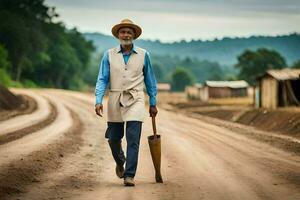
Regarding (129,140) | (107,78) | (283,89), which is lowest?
(129,140)

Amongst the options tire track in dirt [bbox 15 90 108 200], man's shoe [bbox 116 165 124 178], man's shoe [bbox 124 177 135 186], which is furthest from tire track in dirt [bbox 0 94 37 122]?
man's shoe [bbox 124 177 135 186]

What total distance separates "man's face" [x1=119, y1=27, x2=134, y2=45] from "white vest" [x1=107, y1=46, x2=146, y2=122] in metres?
0.15

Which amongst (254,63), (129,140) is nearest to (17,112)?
(129,140)

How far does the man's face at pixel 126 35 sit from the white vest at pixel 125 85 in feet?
0.51

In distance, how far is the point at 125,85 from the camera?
31.0 ft

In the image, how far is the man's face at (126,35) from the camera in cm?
934

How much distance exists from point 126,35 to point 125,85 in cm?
68

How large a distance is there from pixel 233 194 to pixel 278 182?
149 cm

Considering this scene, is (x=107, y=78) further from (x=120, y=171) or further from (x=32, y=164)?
(x=32, y=164)

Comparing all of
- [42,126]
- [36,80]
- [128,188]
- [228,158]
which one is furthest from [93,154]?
[36,80]

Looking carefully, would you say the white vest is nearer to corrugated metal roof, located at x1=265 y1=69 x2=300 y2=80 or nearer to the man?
the man

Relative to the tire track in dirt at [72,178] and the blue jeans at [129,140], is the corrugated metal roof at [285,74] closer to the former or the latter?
the tire track in dirt at [72,178]

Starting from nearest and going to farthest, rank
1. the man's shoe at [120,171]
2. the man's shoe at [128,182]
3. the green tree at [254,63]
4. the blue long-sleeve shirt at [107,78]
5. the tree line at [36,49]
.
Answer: the man's shoe at [128,182]
the blue long-sleeve shirt at [107,78]
the man's shoe at [120,171]
the tree line at [36,49]
the green tree at [254,63]

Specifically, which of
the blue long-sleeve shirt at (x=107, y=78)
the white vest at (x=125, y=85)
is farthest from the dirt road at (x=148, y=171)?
the blue long-sleeve shirt at (x=107, y=78)
